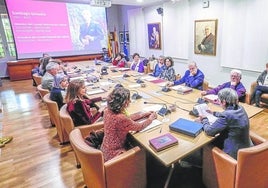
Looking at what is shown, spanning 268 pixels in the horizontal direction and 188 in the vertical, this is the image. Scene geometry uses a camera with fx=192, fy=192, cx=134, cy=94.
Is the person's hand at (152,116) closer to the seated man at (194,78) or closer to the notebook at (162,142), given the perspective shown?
the notebook at (162,142)

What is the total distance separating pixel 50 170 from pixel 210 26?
485cm

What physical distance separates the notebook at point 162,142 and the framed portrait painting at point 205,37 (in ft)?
13.9

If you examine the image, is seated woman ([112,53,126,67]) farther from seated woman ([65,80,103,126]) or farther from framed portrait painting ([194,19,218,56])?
seated woman ([65,80,103,126])

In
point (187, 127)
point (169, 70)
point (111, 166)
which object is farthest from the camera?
point (169, 70)

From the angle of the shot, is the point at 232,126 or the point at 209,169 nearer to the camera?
the point at 232,126

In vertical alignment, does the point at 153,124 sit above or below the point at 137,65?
below

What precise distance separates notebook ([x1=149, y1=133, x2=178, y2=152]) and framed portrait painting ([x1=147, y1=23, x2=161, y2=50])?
5.88 m

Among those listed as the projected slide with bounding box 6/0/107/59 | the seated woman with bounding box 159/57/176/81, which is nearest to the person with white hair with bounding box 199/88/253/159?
the seated woman with bounding box 159/57/176/81

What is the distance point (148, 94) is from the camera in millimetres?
2830

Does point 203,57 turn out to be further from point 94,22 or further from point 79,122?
point 94,22

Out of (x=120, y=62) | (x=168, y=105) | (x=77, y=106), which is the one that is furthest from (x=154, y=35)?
(x=77, y=106)

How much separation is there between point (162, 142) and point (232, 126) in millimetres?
577

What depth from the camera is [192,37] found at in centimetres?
564

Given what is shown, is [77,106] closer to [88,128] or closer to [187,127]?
[88,128]
